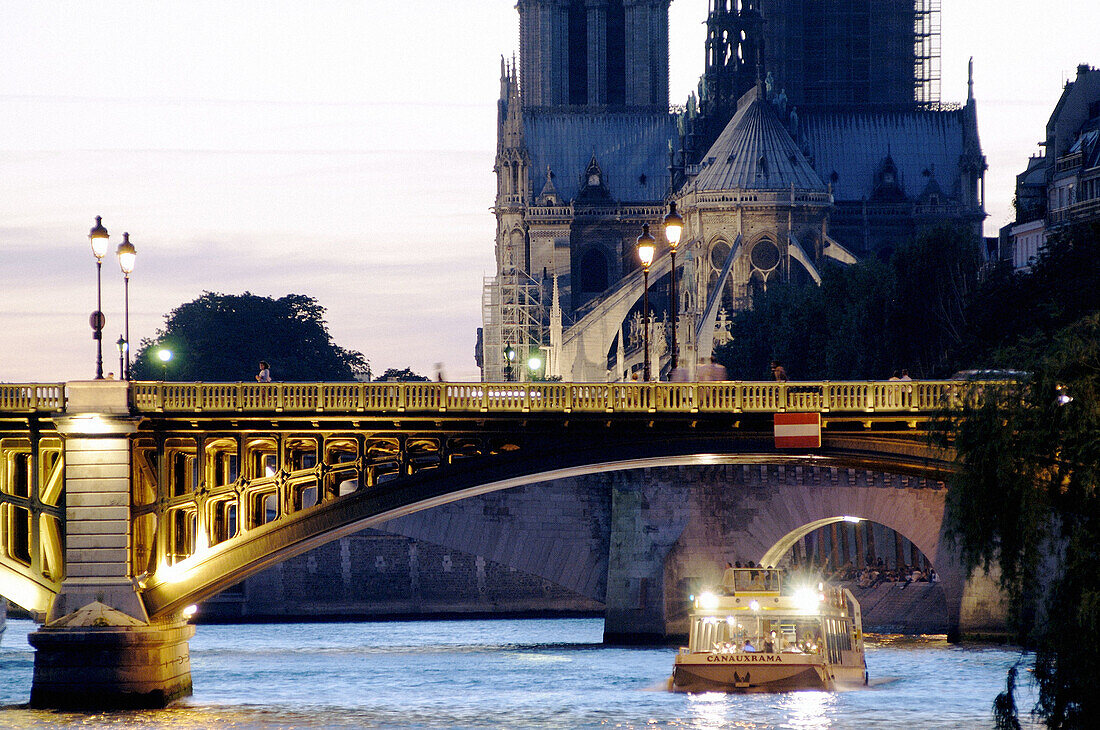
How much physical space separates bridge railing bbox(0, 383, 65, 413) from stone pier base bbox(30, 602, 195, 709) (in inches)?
182

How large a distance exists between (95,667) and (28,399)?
5.85m

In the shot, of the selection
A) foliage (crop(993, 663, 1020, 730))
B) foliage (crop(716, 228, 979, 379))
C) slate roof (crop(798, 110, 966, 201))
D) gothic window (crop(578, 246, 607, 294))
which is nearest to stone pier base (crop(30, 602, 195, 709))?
foliage (crop(993, 663, 1020, 730))

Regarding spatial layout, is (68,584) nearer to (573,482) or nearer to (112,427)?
(112,427)

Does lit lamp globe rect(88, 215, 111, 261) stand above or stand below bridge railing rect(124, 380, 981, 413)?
above

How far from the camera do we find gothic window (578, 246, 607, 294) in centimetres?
15300

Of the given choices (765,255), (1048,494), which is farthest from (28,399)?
(765,255)

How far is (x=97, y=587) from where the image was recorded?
140 ft

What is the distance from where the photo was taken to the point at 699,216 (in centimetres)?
13412

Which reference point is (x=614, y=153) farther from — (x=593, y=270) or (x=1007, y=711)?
(x=1007, y=711)

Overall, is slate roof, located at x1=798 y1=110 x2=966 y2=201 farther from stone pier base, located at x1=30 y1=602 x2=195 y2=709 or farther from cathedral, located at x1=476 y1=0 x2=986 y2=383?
stone pier base, located at x1=30 y1=602 x2=195 y2=709

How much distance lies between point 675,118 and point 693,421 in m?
115

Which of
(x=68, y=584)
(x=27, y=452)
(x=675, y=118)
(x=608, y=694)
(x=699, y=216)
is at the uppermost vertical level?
(x=675, y=118)

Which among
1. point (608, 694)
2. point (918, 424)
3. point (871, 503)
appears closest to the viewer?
point (918, 424)

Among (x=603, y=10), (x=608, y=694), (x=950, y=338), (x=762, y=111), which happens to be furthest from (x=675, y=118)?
(x=608, y=694)
